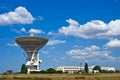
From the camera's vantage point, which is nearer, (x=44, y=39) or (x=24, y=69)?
(x=44, y=39)

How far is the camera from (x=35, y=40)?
142m

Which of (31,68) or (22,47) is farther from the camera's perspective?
(31,68)

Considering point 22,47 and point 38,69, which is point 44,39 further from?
point 38,69

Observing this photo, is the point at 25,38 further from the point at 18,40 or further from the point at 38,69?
the point at 38,69

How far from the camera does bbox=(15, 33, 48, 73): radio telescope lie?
14138cm

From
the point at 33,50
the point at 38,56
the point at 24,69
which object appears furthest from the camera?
the point at 24,69

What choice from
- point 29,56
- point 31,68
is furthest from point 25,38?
point 31,68

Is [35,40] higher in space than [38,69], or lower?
higher

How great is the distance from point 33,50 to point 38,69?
17.7m

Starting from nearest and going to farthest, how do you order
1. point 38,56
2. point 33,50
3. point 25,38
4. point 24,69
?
point 25,38
point 33,50
point 38,56
point 24,69

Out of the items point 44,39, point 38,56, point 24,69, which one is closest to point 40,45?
point 44,39

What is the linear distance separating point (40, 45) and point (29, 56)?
12169mm

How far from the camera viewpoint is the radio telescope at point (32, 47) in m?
141

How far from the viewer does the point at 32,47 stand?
5832 inches
